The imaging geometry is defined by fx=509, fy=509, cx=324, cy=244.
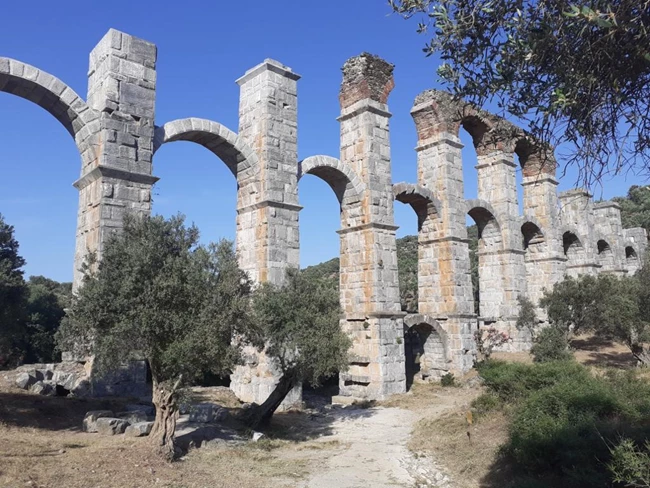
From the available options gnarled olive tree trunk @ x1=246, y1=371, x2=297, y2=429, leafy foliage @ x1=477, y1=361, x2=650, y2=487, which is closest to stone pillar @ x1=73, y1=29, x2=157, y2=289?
gnarled olive tree trunk @ x1=246, y1=371, x2=297, y2=429

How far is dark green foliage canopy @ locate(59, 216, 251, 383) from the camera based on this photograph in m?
8.38

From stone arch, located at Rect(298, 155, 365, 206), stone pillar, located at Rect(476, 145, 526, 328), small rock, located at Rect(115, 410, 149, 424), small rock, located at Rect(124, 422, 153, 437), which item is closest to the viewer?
small rock, located at Rect(124, 422, 153, 437)

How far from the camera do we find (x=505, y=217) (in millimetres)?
23453

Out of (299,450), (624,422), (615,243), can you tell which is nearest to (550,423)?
(624,422)

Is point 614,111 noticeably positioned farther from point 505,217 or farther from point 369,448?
point 505,217

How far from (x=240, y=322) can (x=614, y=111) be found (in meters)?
6.84

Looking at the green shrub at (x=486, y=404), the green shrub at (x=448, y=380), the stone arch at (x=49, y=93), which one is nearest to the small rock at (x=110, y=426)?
the stone arch at (x=49, y=93)

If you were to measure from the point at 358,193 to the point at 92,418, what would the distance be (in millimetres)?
10817

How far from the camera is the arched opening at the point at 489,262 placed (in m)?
23.2

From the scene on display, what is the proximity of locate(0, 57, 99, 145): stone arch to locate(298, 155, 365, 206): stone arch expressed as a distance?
22.1ft

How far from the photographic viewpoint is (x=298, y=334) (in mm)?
11023

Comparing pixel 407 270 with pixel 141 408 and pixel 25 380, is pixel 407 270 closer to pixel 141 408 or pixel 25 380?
pixel 25 380

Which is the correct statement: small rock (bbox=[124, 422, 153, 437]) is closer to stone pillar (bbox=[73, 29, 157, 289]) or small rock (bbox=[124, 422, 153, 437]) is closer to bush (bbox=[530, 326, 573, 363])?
stone pillar (bbox=[73, 29, 157, 289])

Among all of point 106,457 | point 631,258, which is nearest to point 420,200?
point 106,457
